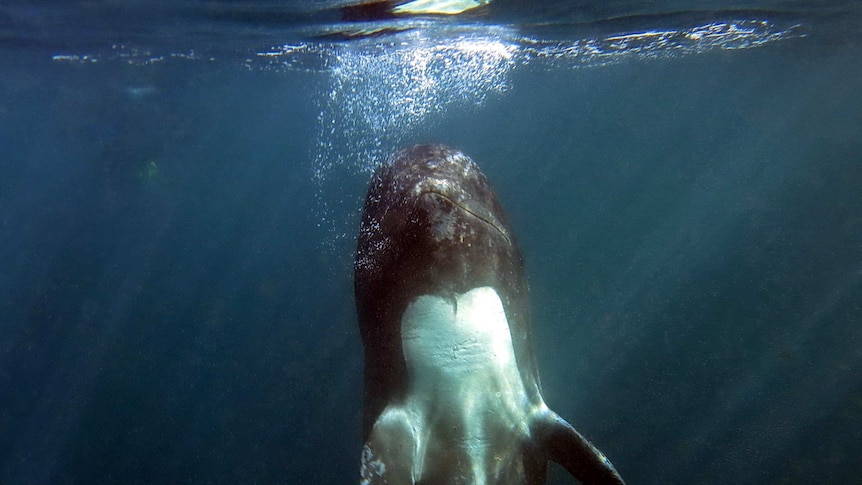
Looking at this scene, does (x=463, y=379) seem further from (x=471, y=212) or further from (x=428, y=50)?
(x=428, y=50)

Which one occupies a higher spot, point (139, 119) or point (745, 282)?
point (139, 119)

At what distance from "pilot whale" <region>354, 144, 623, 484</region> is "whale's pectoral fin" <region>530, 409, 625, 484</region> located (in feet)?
0.03

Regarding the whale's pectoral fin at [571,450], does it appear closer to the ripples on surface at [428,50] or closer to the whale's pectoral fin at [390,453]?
the whale's pectoral fin at [390,453]

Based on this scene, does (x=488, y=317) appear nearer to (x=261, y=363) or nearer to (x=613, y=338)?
(x=613, y=338)

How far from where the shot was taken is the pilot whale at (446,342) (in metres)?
4.21

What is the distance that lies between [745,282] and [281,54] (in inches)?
882

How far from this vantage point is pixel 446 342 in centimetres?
423

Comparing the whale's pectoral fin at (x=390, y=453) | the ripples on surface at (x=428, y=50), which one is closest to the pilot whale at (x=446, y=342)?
the whale's pectoral fin at (x=390, y=453)

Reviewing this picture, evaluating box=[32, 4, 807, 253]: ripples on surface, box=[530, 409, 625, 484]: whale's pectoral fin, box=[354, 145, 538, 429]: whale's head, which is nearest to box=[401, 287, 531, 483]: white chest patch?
box=[354, 145, 538, 429]: whale's head

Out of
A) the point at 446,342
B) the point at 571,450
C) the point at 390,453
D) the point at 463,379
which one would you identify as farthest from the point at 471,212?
the point at 571,450

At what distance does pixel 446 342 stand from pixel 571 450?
5.19 ft

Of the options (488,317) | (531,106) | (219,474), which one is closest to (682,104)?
(531,106)

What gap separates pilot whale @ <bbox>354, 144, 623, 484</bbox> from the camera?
4.21 metres

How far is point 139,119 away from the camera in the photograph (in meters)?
29.5
